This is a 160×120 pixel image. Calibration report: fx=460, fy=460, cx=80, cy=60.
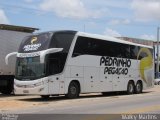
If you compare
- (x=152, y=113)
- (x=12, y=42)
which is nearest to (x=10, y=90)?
(x=12, y=42)

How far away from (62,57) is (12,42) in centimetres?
646

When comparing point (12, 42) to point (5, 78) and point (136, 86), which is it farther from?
point (136, 86)

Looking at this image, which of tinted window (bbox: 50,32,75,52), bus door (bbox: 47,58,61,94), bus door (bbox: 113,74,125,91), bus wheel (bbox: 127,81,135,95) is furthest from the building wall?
bus wheel (bbox: 127,81,135,95)

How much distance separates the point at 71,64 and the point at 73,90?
1.57 metres

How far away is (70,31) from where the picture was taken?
88.0 feet

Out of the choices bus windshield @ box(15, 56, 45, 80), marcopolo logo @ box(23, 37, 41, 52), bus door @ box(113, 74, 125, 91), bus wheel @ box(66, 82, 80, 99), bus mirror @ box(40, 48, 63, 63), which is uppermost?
marcopolo logo @ box(23, 37, 41, 52)

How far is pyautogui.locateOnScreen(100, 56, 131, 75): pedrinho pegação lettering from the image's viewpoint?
30.0 meters

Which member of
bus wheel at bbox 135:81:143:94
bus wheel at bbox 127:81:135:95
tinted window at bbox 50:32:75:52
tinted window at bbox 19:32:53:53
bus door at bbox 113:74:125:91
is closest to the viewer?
tinted window at bbox 19:32:53:53

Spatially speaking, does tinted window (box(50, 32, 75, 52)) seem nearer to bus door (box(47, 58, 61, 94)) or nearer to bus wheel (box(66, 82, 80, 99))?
bus door (box(47, 58, 61, 94))

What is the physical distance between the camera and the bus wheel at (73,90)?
2674cm

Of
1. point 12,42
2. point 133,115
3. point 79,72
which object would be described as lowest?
point 133,115

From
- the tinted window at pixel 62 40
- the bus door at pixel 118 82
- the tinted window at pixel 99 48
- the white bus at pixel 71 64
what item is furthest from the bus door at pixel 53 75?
the bus door at pixel 118 82

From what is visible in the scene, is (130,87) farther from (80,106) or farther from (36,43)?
(80,106)

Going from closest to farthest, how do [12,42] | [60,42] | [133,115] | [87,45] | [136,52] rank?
[133,115] → [60,42] → [87,45] → [12,42] → [136,52]
